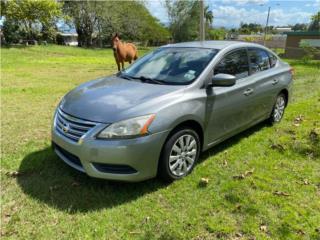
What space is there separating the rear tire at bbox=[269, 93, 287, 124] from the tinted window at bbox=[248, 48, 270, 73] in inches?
29.7

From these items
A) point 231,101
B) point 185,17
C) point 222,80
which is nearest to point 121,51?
point 231,101

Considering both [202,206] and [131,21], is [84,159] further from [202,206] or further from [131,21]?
[131,21]

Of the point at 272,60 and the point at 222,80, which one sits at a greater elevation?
the point at 272,60

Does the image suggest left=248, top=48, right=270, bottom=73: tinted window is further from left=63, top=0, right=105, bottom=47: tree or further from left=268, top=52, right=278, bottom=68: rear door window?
left=63, top=0, right=105, bottom=47: tree

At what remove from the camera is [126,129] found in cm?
336

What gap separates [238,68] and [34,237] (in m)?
3.57

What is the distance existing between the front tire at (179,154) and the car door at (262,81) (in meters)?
1.62

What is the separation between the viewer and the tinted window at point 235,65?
450 cm

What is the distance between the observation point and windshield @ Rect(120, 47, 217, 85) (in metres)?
4.26

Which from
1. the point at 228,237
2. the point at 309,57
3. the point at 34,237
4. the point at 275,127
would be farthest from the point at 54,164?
the point at 309,57

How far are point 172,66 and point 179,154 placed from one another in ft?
4.43

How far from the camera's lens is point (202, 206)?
11.5ft

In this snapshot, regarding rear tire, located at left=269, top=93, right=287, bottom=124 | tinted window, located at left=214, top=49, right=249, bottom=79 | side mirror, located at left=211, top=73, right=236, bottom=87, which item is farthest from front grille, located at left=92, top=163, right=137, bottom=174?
rear tire, located at left=269, top=93, right=287, bottom=124

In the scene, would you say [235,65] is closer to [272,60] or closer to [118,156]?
[272,60]
